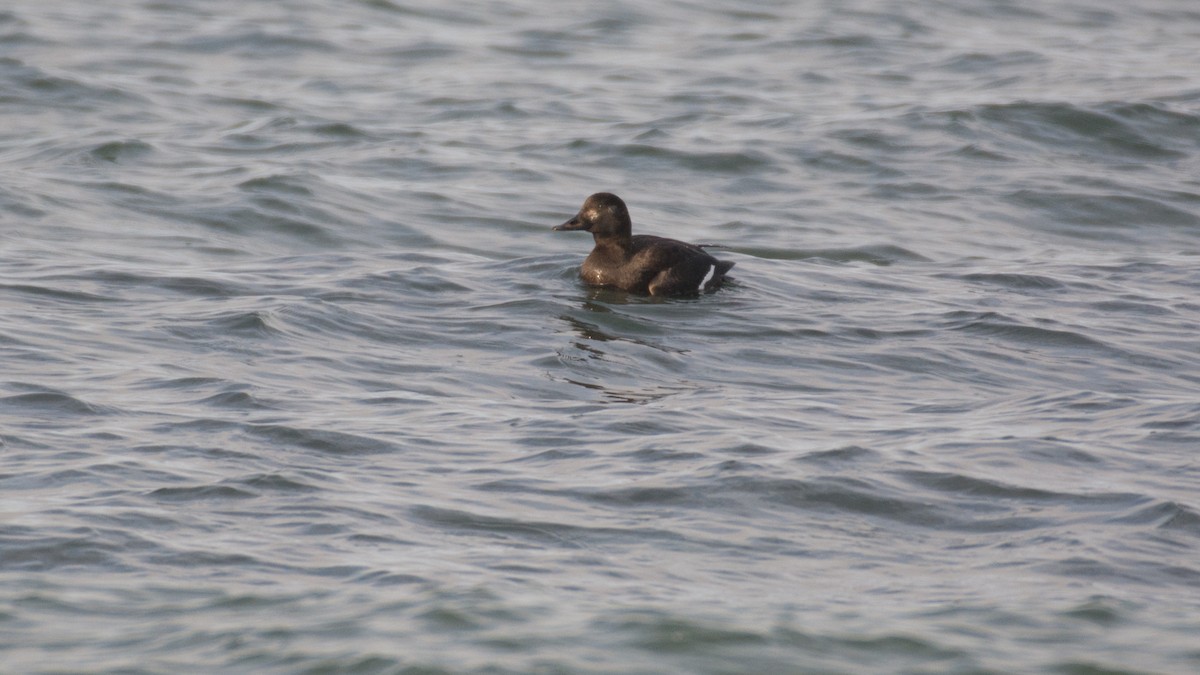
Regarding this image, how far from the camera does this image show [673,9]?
23688 mm

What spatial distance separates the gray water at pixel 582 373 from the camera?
514 centimetres

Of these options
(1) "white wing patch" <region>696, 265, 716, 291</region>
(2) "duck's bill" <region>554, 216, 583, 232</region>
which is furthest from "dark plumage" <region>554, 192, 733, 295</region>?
(2) "duck's bill" <region>554, 216, 583, 232</region>

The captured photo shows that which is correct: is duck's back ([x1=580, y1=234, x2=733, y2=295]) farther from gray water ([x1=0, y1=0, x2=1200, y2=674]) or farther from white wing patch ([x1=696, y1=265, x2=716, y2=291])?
gray water ([x1=0, y1=0, x2=1200, y2=674])

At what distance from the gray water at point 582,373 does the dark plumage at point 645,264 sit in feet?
0.63

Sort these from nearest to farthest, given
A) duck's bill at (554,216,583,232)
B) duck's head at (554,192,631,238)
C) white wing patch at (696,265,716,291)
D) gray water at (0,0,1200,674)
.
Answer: gray water at (0,0,1200,674) < white wing patch at (696,265,716,291) < duck's head at (554,192,631,238) < duck's bill at (554,216,583,232)

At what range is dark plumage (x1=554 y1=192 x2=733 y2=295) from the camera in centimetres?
1054

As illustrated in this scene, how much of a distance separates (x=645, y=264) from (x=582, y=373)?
2.34 m

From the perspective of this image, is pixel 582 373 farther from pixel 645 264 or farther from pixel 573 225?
pixel 573 225

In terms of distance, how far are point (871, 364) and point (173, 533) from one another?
4434 millimetres

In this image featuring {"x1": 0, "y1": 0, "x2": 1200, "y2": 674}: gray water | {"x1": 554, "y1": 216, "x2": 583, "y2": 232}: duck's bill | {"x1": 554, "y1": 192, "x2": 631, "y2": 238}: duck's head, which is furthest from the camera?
{"x1": 554, "y1": 216, "x2": 583, "y2": 232}: duck's bill

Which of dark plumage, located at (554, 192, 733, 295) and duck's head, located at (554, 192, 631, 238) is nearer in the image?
dark plumage, located at (554, 192, 733, 295)

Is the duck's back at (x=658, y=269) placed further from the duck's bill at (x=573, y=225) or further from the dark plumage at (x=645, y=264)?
the duck's bill at (x=573, y=225)

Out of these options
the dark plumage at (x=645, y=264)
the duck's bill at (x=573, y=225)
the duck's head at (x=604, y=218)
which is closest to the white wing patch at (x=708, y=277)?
the dark plumage at (x=645, y=264)

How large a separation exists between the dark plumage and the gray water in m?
0.19
